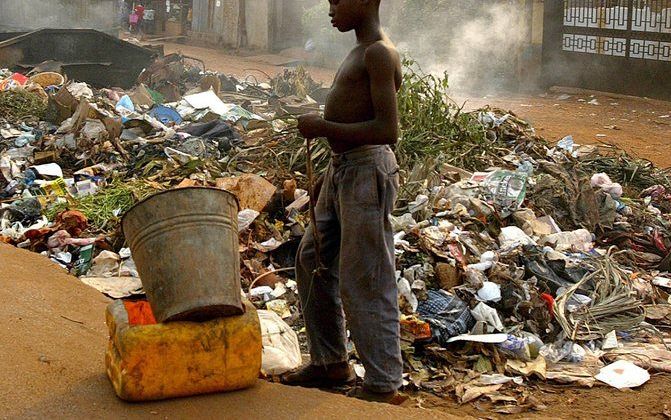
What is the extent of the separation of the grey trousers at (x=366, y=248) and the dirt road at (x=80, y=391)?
0.23 m

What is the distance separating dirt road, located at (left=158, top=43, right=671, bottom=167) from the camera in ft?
38.6

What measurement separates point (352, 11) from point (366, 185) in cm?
72

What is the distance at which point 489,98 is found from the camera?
16219 millimetres

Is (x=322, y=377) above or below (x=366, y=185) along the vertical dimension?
below

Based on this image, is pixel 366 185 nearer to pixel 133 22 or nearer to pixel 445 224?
pixel 445 224

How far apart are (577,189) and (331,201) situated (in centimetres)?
389

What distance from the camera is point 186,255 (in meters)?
3.79

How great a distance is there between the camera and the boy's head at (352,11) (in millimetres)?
3883

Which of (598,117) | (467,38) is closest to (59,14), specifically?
(467,38)

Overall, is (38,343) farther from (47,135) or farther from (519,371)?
(47,135)

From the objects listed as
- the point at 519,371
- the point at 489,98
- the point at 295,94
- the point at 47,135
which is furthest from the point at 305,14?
the point at 519,371

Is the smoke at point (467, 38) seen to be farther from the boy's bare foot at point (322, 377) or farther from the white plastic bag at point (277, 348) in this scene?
the boy's bare foot at point (322, 377)

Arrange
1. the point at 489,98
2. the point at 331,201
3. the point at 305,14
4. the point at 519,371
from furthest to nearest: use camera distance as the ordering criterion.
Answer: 1. the point at 305,14
2. the point at 489,98
3. the point at 519,371
4. the point at 331,201

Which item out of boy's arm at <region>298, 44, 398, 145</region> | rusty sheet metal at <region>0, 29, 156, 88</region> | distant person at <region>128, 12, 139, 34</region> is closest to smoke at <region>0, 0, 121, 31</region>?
rusty sheet metal at <region>0, 29, 156, 88</region>
